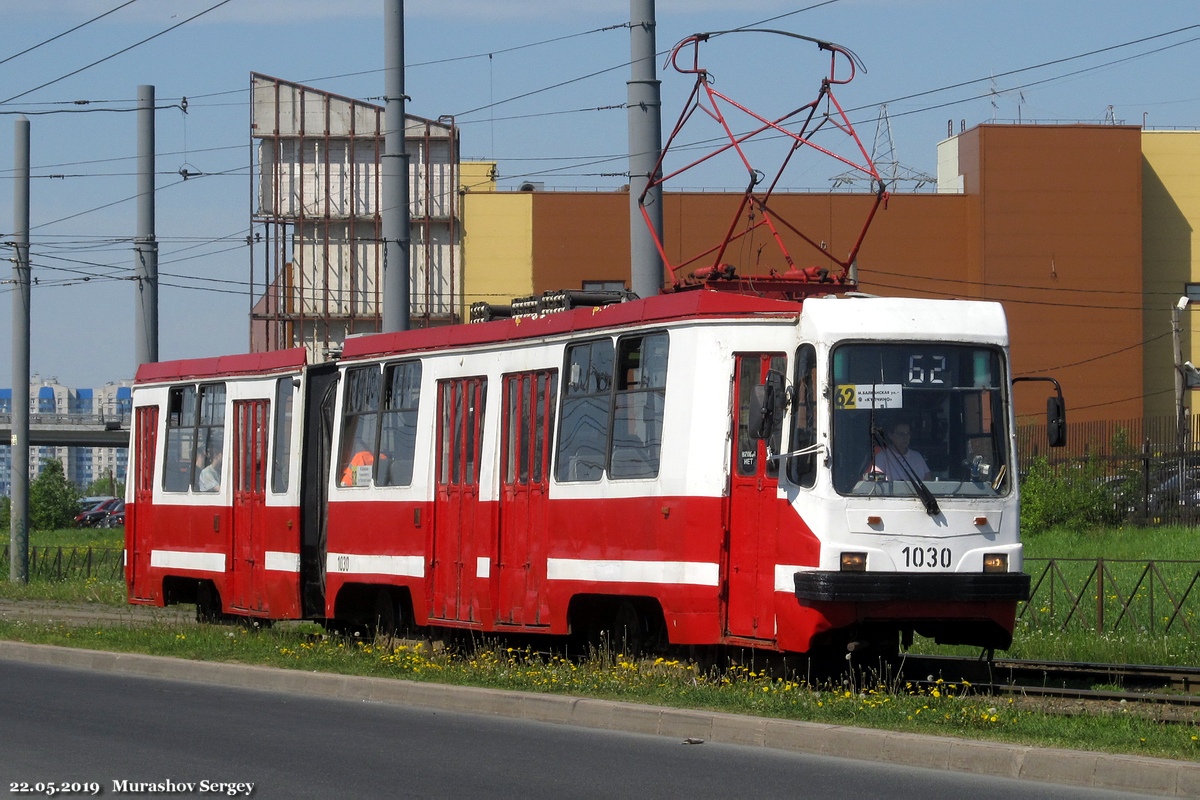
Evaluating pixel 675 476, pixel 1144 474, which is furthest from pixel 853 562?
pixel 1144 474

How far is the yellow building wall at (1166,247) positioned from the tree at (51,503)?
2152 inches

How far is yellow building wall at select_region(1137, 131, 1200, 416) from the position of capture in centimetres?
6153

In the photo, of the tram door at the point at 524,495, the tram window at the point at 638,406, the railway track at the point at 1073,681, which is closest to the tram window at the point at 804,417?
the tram window at the point at 638,406

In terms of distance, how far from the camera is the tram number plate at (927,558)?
12.7 meters

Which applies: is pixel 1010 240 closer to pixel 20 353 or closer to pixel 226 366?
pixel 20 353

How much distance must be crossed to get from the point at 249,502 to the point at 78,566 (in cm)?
2069

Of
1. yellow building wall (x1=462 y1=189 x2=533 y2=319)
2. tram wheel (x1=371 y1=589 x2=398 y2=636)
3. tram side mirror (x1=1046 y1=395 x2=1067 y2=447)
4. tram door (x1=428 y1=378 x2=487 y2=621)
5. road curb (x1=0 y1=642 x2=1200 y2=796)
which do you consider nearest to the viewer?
road curb (x1=0 y1=642 x2=1200 y2=796)

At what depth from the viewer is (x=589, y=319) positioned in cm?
1486

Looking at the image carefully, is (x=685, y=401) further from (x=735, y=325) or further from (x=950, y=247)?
(x=950, y=247)

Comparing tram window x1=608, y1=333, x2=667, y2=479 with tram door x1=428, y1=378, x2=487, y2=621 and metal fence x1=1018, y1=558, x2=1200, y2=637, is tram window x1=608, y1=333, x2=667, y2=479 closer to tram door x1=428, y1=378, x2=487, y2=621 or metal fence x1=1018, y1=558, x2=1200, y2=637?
tram door x1=428, y1=378, x2=487, y2=621

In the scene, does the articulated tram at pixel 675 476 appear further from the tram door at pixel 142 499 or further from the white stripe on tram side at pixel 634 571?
the tram door at pixel 142 499

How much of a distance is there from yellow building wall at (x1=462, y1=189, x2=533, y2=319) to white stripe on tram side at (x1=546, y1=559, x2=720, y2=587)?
46.6 meters

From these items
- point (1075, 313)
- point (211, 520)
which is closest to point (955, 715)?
point (211, 520)

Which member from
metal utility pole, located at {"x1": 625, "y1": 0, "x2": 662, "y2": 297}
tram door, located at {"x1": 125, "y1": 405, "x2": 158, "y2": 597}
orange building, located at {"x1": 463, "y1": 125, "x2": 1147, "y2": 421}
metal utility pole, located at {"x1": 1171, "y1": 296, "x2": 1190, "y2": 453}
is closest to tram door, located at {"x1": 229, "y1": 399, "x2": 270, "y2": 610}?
tram door, located at {"x1": 125, "y1": 405, "x2": 158, "y2": 597}
